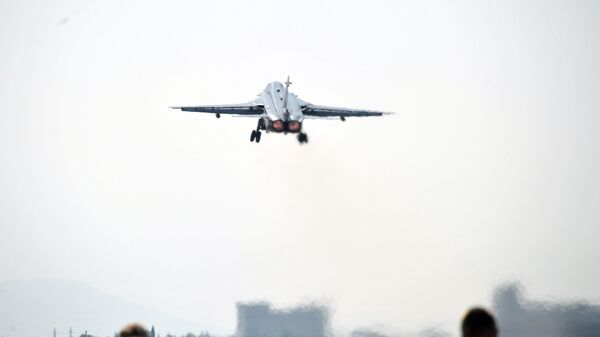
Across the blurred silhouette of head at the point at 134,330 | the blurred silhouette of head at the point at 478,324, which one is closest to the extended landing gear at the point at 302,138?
the blurred silhouette of head at the point at 134,330

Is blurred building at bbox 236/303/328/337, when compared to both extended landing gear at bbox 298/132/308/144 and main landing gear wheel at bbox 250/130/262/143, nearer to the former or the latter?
extended landing gear at bbox 298/132/308/144

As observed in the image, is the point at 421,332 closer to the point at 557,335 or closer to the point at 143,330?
the point at 557,335

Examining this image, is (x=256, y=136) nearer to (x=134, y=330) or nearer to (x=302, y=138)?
(x=302, y=138)

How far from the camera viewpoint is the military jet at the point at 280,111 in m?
88.4

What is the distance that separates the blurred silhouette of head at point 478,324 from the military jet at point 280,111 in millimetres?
75122

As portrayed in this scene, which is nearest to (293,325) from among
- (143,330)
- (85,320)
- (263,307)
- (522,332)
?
(263,307)

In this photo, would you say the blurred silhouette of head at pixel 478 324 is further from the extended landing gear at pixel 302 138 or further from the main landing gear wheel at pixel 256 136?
the main landing gear wheel at pixel 256 136

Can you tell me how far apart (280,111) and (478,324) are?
77.0 metres

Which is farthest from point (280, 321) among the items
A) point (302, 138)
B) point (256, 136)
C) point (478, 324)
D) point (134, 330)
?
point (478, 324)

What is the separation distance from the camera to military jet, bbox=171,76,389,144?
290ft

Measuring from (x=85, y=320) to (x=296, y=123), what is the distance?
180 feet

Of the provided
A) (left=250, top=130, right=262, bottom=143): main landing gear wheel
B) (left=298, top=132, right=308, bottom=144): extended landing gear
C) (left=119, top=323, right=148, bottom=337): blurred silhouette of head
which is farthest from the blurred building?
(left=119, top=323, right=148, bottom=337): blurred silhouette of head

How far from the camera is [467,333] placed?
12883mm

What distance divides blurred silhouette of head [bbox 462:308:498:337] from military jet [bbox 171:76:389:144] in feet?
246
